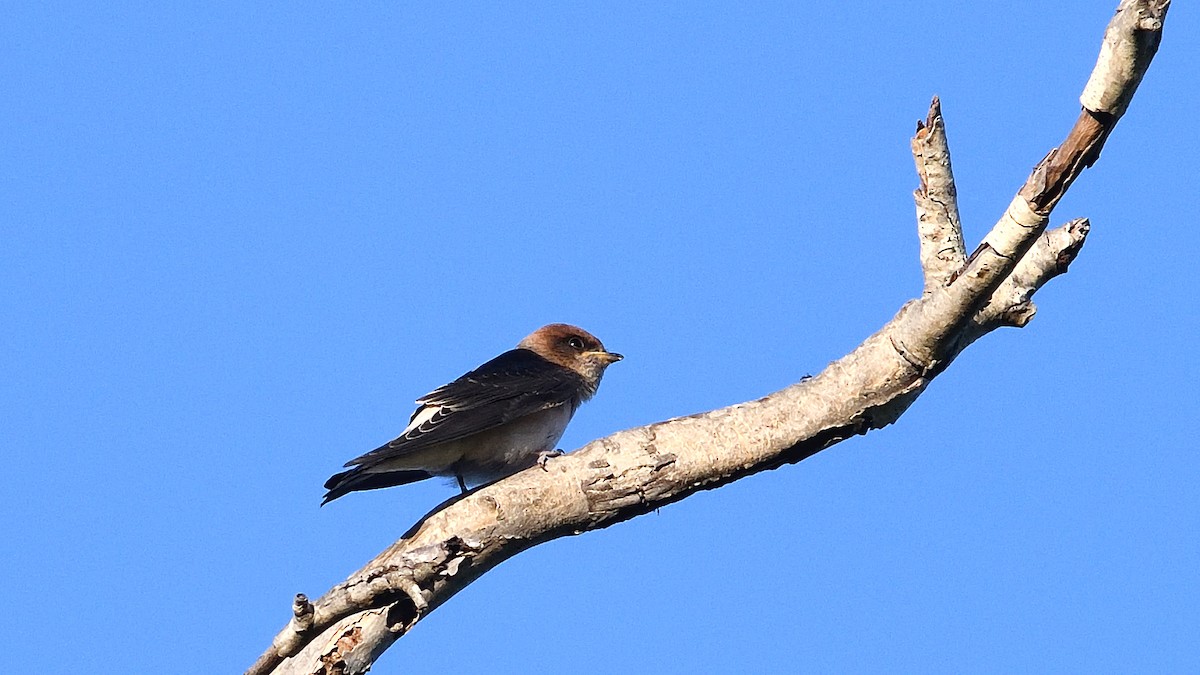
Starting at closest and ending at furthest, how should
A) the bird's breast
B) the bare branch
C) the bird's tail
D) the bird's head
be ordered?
the bare branch < the bird's tail < the bird's breast < the bird's head

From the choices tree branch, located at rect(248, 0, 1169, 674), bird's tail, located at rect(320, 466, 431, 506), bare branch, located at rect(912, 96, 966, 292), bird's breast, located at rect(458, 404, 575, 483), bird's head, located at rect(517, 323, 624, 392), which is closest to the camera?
tree branch, located at rect(248, 0, 1169, 674)

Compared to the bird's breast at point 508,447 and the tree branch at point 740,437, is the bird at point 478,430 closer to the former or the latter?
the bird's breast at point 508,447

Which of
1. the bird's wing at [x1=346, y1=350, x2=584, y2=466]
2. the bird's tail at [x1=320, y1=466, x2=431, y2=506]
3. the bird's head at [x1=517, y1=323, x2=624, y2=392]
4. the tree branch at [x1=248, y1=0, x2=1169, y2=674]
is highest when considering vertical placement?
the bird's head at [x1=517, y1=323, x2=624, y2=392]

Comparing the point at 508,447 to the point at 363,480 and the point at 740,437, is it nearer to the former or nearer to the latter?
the point at 363,480

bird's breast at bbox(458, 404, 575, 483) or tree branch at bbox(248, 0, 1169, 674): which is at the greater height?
bird's breast at bbox(458, 404, 575, 483)

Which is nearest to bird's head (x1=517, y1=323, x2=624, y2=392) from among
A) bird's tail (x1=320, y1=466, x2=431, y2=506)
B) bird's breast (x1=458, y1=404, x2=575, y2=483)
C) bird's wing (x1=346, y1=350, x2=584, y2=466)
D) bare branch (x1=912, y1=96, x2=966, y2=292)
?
bird's wing (x1=346, y1=350, x2=584, y2=466)

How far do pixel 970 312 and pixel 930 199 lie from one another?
30.4 inches

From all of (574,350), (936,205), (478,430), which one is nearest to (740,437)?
(936,205)

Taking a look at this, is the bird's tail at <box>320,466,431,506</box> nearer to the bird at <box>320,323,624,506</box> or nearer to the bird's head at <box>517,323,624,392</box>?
the bird at <box>320,323,624,506</box>

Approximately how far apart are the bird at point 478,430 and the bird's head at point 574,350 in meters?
0.88

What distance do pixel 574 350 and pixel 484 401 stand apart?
220cm

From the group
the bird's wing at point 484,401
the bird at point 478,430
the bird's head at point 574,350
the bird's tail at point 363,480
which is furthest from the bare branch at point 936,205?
the bird's head at point 574,350

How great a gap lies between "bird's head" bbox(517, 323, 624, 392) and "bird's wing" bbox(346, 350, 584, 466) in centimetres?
72

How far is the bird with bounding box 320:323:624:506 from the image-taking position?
8.45 metres
